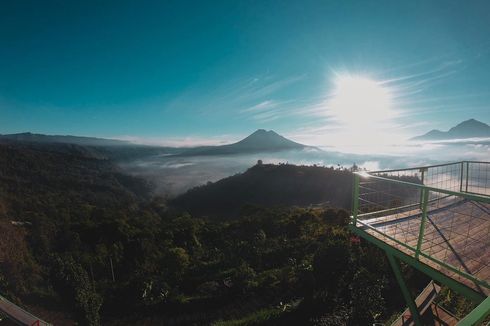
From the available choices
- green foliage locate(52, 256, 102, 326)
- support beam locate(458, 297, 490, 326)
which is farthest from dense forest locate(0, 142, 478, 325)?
support beam locate(458, 297, 490, 326)

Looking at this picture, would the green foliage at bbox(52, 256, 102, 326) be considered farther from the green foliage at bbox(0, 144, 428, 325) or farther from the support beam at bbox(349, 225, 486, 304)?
the support beam at bbox(349, 225, 486, 304)

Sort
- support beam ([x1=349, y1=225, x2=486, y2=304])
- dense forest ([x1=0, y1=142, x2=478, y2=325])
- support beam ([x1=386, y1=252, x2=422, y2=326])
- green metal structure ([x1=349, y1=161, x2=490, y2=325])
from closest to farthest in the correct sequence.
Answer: support beam ([x1=349, y1=225, x2=486, y2=304]) → green metal structure ([x1=349, y1=161, x2=490, y2=325]) → support beam ([x1=386, y1=252, x2=422, y2=326]) → dense forest ([x1=0, y1=142, x2=478, y2=325])

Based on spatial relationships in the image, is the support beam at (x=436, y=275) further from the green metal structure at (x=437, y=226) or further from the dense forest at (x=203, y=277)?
the dense forest at (x=203, y=277)

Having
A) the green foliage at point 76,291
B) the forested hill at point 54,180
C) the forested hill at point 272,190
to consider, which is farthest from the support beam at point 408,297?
the forested hill at point 54,180

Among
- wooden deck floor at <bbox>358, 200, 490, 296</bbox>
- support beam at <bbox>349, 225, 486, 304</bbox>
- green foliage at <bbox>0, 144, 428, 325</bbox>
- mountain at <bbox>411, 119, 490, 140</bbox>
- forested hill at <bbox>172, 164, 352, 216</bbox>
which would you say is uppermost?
mountain at <bbox>411, 119, 490, 140</bbox>

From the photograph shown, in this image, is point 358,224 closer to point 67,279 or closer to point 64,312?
point 67,279

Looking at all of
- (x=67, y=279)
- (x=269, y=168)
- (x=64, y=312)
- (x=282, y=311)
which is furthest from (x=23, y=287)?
(x=269, y=168)

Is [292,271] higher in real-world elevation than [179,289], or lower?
higher
